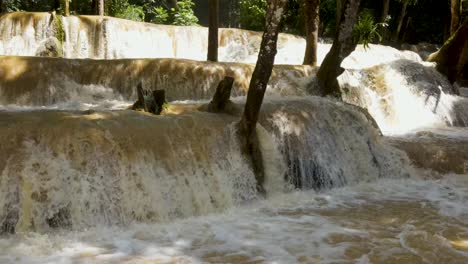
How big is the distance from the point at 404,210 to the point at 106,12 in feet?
58.0

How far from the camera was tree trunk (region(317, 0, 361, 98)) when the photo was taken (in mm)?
9906

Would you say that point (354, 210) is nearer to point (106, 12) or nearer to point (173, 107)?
point (173, 107)

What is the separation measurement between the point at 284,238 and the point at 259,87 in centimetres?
233

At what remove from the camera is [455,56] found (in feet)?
47.0

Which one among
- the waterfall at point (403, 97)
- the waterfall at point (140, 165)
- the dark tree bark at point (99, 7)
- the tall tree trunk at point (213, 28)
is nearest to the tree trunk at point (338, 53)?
the waterfall at point (403, 97)

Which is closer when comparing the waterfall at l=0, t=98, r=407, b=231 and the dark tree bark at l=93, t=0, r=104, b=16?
the waterfall at l=0, t=98, r=407, b=231

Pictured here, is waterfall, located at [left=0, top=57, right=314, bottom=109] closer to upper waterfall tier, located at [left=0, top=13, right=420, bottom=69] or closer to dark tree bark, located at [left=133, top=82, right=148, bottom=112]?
dark tree bark, located at [left=133, top=82, right=148, bottom=112]

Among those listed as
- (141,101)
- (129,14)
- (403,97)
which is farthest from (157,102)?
(129,14)

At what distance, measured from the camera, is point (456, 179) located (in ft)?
26.4

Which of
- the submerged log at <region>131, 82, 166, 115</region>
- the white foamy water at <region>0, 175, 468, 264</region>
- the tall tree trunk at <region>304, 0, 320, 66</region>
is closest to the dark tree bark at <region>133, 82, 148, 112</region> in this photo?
the submerged log at <region>131, 82, 166, 115</region>

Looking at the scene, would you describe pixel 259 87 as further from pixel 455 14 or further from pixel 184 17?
pixel 184 17

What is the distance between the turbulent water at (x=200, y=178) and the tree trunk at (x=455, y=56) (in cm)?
415

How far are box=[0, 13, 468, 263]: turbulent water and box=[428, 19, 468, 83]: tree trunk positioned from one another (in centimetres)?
415

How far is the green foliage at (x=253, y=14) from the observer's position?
70.9 ft
